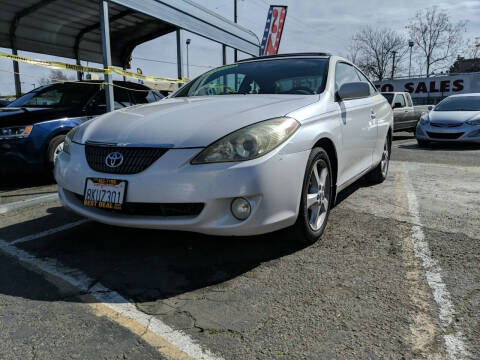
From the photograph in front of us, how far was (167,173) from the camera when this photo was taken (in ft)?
7.97

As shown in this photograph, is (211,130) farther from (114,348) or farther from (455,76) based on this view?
(455,76)

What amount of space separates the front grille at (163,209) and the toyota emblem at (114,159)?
0.28 m

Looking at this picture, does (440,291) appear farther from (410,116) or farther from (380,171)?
(410,116)

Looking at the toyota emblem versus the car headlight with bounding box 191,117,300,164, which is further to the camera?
the toyota emblem

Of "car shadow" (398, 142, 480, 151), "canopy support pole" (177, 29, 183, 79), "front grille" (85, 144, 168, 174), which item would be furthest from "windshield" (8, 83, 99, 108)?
"car shadow" (398, 142, 480, 151)

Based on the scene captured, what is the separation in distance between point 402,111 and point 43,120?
10600 mm

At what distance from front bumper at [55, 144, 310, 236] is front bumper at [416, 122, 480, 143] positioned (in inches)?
320

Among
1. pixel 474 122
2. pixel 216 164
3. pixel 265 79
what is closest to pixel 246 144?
pixel 216 164

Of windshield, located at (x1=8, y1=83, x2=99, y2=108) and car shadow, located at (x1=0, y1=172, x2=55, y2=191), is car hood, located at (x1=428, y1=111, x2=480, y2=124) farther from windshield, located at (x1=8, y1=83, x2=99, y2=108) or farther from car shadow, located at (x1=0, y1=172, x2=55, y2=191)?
car shadow, located at (x1=0, y1=172, x2=55, y2=191)

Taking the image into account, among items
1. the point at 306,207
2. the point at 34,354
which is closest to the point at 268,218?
the point at 306,207

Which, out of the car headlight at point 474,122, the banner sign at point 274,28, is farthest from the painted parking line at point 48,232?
the banner sign at point 274,28

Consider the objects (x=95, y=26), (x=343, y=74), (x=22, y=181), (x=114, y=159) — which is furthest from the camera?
(x=95, y=26)

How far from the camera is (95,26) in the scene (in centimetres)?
1031

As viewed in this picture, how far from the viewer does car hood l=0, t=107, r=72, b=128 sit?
203 inches
